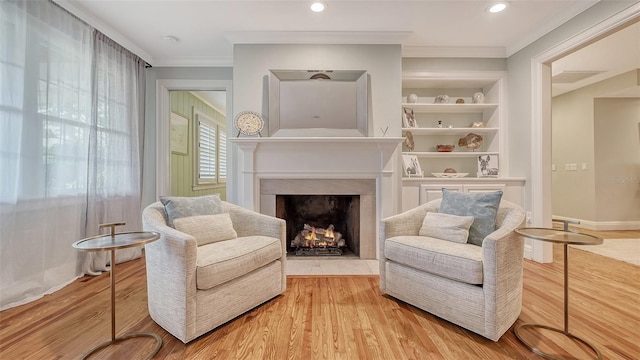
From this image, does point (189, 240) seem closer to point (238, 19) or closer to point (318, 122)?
point (318, 122)

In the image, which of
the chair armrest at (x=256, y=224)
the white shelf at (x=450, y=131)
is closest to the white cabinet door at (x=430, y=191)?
the white shelf at (x=450, y=131)

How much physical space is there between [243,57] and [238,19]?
41 cm

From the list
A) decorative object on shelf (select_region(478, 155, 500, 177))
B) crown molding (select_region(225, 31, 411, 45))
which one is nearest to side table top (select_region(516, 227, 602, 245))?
decorative object on shelf (select_region(478, 155, 500, 177))

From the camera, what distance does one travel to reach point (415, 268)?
1932 millimetres

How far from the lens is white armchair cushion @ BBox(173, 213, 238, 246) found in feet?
6.39

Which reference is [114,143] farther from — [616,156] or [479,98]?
[616,156]

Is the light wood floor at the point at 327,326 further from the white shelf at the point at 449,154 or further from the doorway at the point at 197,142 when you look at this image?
the doorway at the point at 197,142

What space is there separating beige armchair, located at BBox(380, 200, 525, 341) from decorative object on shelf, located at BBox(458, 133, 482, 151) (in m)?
1.61

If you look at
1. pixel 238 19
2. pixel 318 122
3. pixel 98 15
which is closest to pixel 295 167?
pixel 318 122

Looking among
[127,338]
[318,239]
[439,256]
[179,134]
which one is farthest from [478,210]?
[179,134]

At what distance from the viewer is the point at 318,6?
8.08 feet

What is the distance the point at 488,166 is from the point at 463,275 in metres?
2.29

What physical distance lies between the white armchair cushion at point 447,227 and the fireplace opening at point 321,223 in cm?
98

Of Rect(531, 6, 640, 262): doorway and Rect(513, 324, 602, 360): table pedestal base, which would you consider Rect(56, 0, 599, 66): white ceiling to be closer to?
Rect(531, 6, 640, 262): doorway
